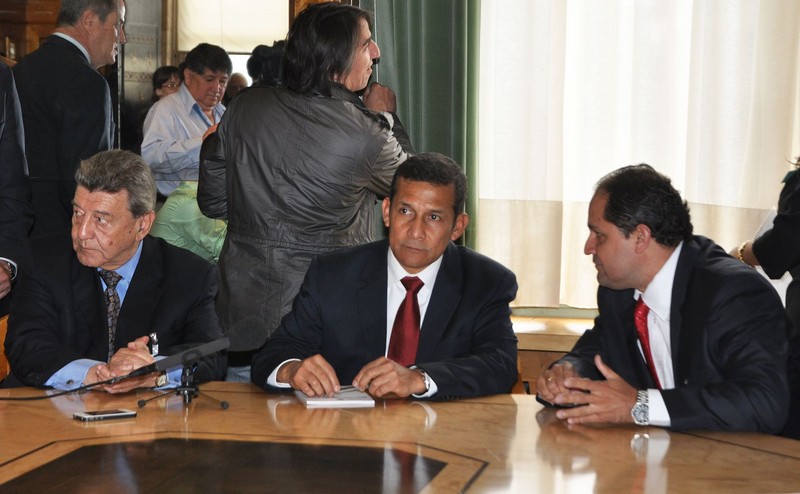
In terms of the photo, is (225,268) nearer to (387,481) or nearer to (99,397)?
(99,397)

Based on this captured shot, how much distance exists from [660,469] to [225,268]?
6.11 feet

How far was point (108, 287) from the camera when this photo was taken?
283 cm

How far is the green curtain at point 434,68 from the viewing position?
4504mm

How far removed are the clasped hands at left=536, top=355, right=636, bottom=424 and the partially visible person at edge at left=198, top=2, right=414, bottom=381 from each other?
121 centimetres

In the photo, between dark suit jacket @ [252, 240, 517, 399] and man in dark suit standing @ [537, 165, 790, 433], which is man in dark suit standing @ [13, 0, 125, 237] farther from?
man in dark suit standing @ [537, 165, 790, 433]

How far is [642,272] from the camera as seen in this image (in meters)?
2.55

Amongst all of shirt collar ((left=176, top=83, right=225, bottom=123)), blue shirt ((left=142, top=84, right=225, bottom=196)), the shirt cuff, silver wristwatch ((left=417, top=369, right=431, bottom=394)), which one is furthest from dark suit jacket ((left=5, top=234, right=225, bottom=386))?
shirt collar ((left=176, top=83, right=225, bottom=123))

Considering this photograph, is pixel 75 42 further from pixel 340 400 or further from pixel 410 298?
pixel 340 400

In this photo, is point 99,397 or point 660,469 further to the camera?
point 99,397

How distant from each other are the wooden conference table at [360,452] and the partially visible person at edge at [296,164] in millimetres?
967

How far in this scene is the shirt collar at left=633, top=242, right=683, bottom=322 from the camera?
2541mm

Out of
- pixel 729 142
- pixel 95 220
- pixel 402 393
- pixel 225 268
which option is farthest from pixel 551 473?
pixel 729 142

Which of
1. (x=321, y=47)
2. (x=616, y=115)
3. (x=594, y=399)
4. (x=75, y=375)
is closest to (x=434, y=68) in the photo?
(x=616, y=115)

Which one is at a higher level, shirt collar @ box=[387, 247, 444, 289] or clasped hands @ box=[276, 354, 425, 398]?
shirt collar @ box=[387, 247, 444, 289]
